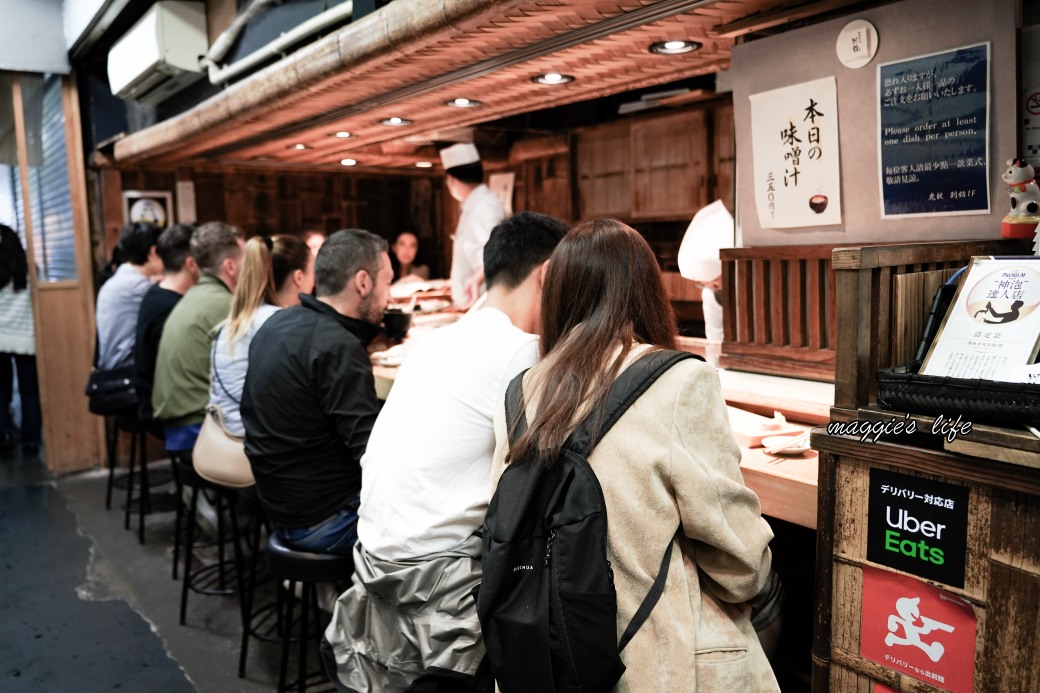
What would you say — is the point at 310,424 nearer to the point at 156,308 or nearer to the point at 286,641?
the point at 286,641

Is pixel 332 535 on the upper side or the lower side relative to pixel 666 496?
lower

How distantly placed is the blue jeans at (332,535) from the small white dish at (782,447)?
4.43 ft

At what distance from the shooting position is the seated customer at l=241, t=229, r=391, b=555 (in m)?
2.64

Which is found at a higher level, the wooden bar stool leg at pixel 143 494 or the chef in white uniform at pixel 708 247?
the chef in white uniform at pixel 708 247

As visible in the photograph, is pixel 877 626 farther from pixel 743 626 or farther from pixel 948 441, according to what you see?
pixel 948 441

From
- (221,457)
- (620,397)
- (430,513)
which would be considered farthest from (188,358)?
(620,397)

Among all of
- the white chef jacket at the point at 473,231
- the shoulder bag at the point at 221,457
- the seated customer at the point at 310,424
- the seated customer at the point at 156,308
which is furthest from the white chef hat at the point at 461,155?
the seated customer at the point at 310,424

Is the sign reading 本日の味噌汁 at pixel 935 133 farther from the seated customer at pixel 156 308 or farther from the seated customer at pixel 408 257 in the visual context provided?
the seated customer at pixel 408 257

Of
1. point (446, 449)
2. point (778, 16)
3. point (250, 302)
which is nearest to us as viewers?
point (446, 449)

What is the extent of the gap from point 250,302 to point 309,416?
1076 mm

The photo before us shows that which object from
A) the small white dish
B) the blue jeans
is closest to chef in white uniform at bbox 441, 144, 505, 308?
the blue jeans

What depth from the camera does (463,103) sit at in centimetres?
421

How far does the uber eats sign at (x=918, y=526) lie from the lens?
140cm

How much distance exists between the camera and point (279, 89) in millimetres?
3867
